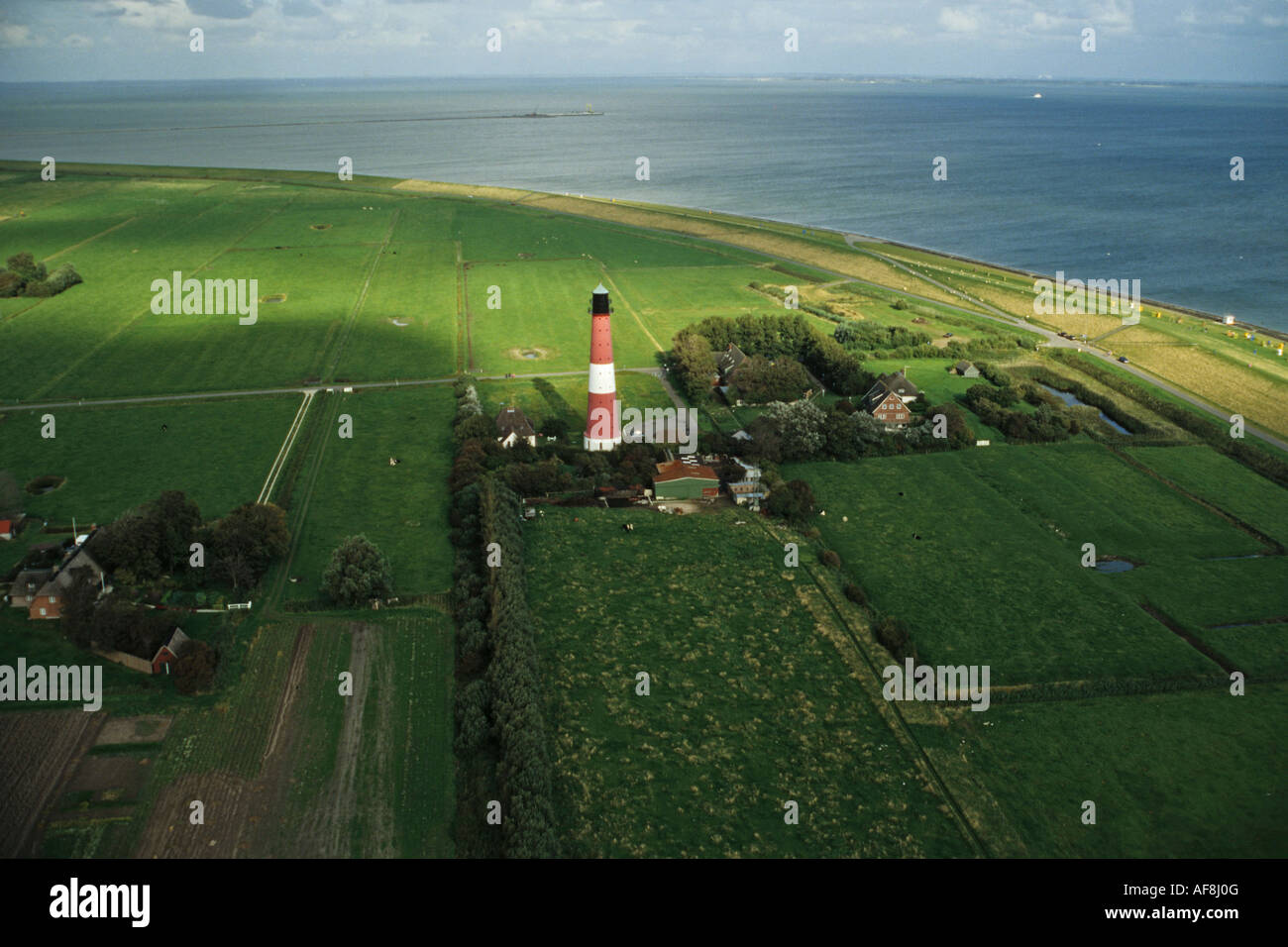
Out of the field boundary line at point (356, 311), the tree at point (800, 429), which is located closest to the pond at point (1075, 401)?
the tree at point (800, 429)

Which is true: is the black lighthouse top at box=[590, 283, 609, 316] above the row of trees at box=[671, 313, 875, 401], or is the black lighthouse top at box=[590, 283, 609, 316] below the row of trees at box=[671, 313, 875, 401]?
above

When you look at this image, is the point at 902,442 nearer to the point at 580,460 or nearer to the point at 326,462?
the point at 580,460

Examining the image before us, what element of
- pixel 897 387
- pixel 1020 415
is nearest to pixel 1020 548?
pixel 1020 415

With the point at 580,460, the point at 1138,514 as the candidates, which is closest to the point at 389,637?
the point at 580,460

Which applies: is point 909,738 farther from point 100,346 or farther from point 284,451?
point 100,346

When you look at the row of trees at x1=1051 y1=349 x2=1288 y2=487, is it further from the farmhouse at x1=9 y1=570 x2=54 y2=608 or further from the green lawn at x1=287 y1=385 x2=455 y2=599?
the farmhouse at x1=9 y1=570 x2=54 y2=608

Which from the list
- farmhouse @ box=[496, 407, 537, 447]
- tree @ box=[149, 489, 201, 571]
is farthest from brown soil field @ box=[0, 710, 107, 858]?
farmhouse @ box=[496, 407, 537, 447]
